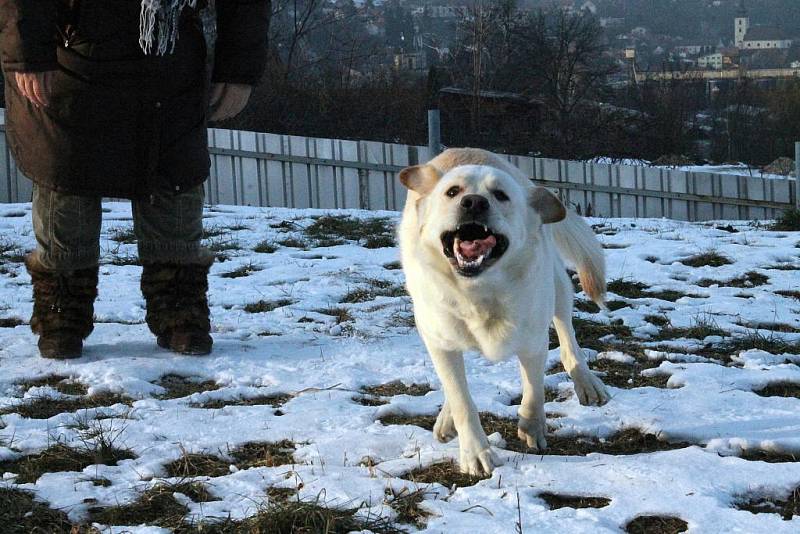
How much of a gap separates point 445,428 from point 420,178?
2.58 ft

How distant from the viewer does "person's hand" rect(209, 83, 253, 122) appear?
4.08 metres

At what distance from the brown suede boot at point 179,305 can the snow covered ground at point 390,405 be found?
0.09 metres

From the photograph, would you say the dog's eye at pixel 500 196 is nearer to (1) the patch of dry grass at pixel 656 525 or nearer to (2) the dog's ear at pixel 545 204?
(2) the dog's ear at pixel 545 204

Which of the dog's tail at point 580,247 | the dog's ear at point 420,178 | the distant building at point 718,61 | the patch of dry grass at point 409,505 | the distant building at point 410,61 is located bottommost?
the patch of dry grass at point 409,505

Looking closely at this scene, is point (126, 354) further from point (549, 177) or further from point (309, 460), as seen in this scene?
point (549, 177)

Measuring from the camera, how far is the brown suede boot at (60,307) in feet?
12.6

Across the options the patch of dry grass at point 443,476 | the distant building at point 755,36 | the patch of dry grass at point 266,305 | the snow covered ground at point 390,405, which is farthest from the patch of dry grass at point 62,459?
the distant building at point 755,36

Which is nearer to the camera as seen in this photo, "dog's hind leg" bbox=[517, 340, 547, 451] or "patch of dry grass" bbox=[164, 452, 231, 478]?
"patch of dry grass" bbox=[164, 452, 231, 478]

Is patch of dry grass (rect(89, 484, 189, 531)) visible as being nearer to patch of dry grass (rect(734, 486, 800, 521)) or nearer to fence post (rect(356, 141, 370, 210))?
patch of dry grass (rect(734, 486, 800, 521))

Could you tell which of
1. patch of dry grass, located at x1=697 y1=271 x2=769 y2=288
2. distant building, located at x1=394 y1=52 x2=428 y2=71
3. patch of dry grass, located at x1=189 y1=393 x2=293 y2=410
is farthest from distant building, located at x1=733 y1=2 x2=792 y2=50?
patch of dry grass, located at x1=189 y1=393 x2=293 y2=410

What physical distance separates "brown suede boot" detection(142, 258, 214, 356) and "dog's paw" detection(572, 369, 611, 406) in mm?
1554

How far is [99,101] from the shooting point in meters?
3.68

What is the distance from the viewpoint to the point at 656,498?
7.89 ft

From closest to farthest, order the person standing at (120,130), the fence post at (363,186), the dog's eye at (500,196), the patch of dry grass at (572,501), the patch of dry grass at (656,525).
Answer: the patch of dry grass at (656,525), the patch of dry grass at (572,501), the dog's eye at (500,196), the person standing at (120,130), the fence post at (363,186)
